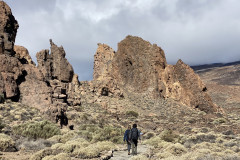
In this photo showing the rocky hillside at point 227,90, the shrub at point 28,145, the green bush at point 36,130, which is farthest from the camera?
the rocky hillside at point 227,90

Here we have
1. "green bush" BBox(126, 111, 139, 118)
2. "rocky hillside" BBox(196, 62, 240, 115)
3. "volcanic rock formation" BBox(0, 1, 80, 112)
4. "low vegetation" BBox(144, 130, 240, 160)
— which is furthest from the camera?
"rocky hillside" BBox(196, 62, 240, 115)

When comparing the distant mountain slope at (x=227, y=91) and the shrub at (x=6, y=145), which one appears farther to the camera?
the distant mountain slope at (x=227, y=91)

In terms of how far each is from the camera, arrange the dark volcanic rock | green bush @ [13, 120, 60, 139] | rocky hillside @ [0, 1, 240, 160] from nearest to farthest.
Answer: rocky hillside @ [0, 1, 240, 160]
green bush @ [13, 120, 60, 139]
the dark volcanic rock

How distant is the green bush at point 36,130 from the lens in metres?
14.9

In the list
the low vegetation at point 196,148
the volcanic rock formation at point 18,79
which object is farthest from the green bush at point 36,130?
the low vegetation at point 196,148

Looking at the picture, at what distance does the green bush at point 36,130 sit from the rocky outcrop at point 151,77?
26985mm

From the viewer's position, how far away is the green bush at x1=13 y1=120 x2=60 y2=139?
48.9ft

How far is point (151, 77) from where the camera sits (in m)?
47.7

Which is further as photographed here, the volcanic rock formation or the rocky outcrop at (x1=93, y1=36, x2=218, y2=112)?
the rocky outcrop at (x1=93, y1=36, x2=218, y2=112)

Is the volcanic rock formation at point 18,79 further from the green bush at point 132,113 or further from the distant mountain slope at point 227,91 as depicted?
the distant mountain slope at point 227,91

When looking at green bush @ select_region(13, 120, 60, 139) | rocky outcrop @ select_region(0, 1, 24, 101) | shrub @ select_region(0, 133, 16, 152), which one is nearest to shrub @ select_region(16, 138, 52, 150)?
shrub @ select_region(0, 133, 16, 152)

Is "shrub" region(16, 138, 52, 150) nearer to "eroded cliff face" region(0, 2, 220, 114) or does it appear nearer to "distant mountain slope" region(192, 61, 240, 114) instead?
"eroded cliff face" region(0, 2, 220, 114)

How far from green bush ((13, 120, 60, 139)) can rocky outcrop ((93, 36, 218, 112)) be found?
27.0 meters

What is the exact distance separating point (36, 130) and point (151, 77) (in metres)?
34.8
